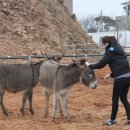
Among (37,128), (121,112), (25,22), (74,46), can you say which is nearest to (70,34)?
(74,46)

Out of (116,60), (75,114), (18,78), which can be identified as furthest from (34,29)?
(116,60)

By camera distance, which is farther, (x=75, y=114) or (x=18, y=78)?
(x=75, y=114)

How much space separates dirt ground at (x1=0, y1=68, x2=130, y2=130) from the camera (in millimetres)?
9594

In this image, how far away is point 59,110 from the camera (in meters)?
11.3

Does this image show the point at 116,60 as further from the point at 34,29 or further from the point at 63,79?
the point at 34,29

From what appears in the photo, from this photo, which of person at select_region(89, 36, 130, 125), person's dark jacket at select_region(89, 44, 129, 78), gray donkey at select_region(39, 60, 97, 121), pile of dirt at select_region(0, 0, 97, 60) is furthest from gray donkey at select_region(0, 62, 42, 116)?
pile of dirt at select_region(0, 0, 97, 60)

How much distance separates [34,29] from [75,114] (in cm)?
2033

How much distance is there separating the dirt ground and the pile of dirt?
40.8 ft

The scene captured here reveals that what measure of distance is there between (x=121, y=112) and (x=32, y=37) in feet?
64.5

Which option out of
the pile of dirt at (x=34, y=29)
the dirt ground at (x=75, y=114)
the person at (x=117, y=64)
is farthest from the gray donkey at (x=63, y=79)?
the pile of dirt at (x=34, y=29)

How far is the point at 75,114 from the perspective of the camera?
38.2 ft

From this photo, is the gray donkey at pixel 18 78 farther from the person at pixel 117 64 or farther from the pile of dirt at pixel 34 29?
the pile of dirt at pixel 34 29

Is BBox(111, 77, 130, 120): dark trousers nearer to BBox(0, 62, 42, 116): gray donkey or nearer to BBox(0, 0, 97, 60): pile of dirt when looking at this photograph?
BBox(0, 62, 42, 116): gray donkey

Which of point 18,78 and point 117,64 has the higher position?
point 117,64
